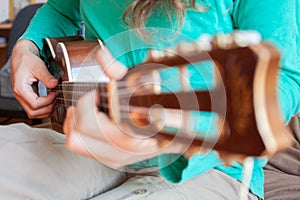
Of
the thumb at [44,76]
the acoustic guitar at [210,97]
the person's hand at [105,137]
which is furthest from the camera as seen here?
the thumb at [44,76]

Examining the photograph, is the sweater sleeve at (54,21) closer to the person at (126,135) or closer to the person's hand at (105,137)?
the person at (126,135)

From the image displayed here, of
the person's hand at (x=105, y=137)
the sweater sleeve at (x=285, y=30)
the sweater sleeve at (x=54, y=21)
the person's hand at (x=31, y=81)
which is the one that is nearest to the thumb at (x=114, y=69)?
the person's hand at (x=105, y=137)

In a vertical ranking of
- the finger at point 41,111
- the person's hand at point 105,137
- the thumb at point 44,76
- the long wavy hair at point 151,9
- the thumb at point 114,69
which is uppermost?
the long wavy hair at point 151,9

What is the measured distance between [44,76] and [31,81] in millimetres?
45

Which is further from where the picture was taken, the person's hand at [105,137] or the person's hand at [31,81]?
the person's hand at [31,81]

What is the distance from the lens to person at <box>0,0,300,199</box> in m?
0.58

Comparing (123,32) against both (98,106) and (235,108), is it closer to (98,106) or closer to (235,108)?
(98,106)

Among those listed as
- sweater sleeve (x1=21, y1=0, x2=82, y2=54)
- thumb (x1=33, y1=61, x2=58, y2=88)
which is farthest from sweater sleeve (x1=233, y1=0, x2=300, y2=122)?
sweater sleeve (x1=21, y1=0, x2=82, y2=54)

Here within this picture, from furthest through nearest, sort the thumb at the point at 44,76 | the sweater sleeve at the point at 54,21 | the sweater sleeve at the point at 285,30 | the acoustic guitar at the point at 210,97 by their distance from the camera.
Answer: the sweater sleeve at the point at 54,21 → the thumb at the point at 44,76 → the sweater sleeve at the point at 285,30 → the acoustic guitar at the point at 210,97

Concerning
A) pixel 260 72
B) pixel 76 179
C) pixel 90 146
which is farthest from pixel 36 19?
pixel 260 72

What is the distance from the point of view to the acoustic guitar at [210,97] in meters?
Result: 0.38

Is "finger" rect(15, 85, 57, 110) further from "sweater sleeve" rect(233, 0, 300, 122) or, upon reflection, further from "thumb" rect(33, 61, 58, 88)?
"sweater sleeve" rect(233, 0, 300, 122)

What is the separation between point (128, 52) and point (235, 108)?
0.46 meters

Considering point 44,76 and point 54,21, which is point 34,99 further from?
point 54,21
